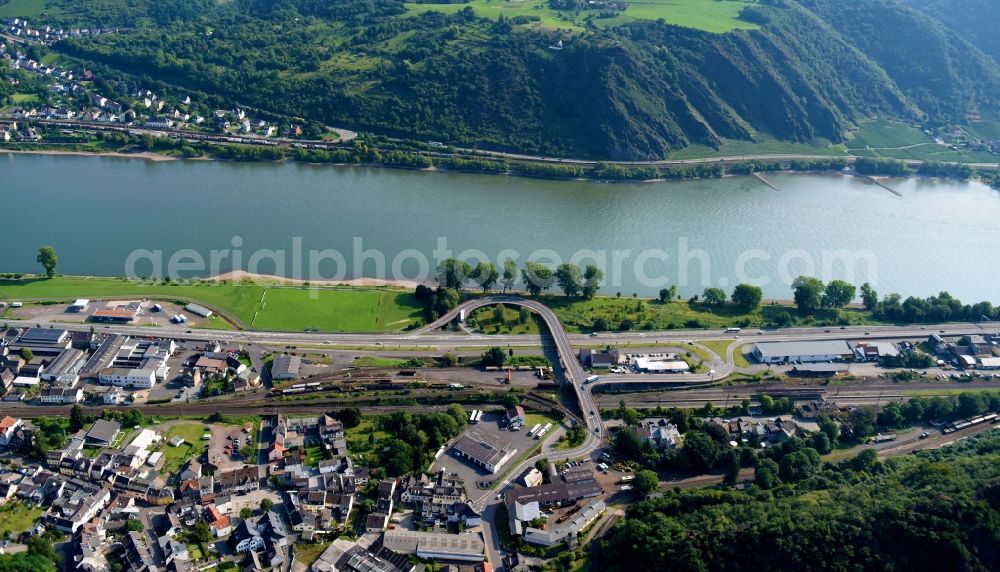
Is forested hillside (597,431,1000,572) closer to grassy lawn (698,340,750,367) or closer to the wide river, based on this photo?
grassy lawn (698,340,750,367)

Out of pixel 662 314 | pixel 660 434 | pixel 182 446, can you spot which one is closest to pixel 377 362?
pixel 182 446

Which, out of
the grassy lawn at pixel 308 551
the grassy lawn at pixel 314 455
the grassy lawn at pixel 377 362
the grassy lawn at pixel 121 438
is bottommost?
the grassy lawn at pixel 308 551

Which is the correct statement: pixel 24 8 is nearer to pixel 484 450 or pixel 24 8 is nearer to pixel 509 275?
pixel 509 275

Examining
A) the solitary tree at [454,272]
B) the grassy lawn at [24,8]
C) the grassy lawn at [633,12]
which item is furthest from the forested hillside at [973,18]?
the grassy lawn at [24,8]

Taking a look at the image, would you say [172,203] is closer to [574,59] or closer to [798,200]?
[574,59]

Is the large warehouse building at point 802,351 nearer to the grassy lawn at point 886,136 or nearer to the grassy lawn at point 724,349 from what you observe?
the grassy lawn at point 724,349

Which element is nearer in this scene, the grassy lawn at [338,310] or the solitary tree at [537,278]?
the grassy lawn at [338,310]

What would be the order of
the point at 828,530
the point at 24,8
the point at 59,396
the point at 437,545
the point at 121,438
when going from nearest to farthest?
1. the point at 828,530
2. the point at 437,545
3. the point at 121,438
4. the point at 59,396
5. the point at 24,8
